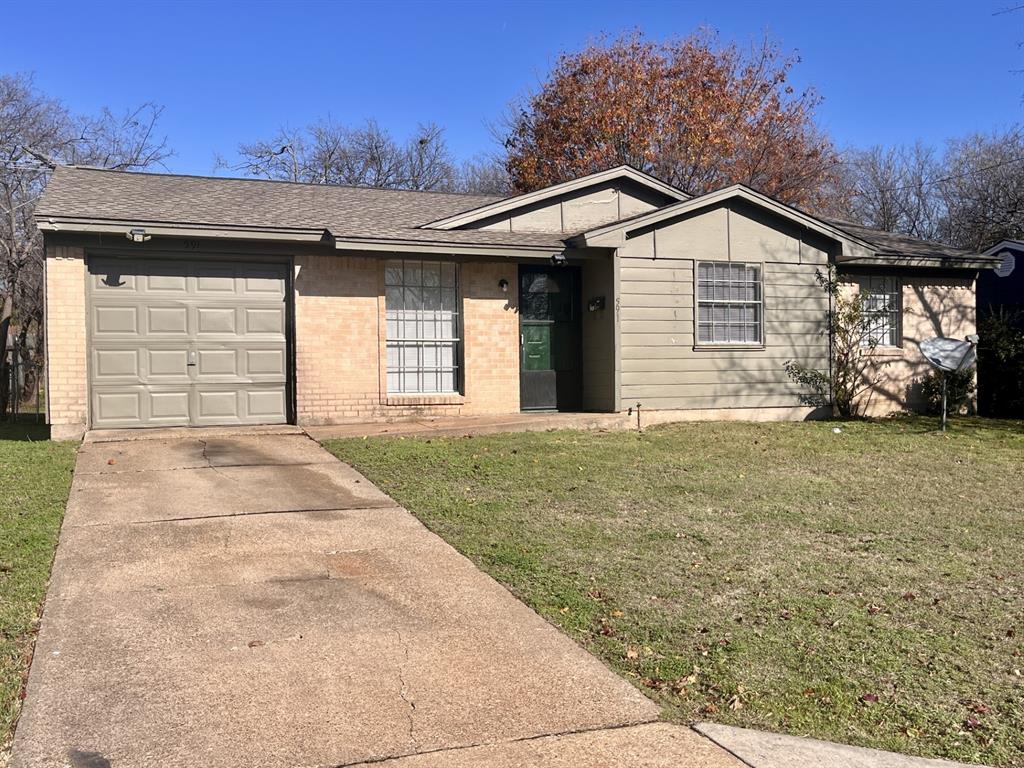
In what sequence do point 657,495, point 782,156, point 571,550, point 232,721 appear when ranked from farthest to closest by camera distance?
point 782,156, point 657,495, point 571,550, point 232,721

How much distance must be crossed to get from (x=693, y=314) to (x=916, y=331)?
480cm

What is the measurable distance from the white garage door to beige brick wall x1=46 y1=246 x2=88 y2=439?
0.21 meters

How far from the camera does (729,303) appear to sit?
13805 mm

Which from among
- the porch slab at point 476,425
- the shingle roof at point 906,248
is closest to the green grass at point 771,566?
the porch slab at point 476,425

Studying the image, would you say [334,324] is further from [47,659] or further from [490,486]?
[47,659]

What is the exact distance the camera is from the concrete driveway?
3.25 metres

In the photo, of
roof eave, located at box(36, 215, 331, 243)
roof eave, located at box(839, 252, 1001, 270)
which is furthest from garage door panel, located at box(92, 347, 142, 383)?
roof eave, located at box(839, 252, 1001, 270)

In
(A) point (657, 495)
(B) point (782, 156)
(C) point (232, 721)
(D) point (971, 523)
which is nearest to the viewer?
(C) point (232, 721)

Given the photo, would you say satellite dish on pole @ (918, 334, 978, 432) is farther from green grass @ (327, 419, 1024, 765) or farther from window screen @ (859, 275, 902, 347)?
green grass @ (327, 419, 1024, 765)

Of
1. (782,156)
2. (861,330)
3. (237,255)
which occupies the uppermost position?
(782,156)

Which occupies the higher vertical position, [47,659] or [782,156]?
[782,156]

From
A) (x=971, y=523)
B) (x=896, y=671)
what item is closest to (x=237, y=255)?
(x=971, y=523)

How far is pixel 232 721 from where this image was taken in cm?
343

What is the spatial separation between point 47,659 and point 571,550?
128 inches
